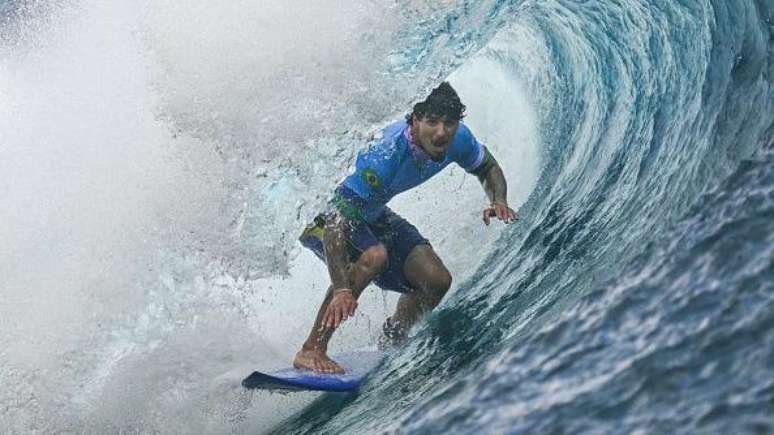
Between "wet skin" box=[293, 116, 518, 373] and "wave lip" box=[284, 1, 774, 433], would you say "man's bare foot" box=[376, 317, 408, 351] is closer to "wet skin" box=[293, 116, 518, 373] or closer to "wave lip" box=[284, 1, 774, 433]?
"wet skin" box=[293, 116, 518, 373]

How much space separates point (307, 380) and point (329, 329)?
0.27 m

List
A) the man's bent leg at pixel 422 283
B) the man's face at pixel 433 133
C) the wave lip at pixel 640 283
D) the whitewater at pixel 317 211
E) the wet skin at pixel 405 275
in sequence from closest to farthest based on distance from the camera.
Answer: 1. the wave lip at pixel 640 283
2. the whitewater at pixel 317 211
3. the wet skin at pixel 405 275
4. the man's face at pixel 433 133
5. the man's bent leg at pixel 422 283

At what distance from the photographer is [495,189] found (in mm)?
4898

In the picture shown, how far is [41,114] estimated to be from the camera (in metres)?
6.52

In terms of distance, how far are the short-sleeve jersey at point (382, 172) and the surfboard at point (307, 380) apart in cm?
79

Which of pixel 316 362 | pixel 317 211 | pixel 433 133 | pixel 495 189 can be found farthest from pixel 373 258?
pixel 495 189

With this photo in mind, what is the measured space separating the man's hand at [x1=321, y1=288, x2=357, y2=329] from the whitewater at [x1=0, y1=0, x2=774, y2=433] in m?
0.37

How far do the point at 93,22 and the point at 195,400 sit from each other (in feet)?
11.0

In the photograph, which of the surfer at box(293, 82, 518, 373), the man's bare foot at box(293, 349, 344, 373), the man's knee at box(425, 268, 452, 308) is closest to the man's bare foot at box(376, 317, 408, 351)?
the surfer at box(293, 82, 518, 373)

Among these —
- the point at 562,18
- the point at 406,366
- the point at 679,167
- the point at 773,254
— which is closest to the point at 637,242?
the point at 679,167

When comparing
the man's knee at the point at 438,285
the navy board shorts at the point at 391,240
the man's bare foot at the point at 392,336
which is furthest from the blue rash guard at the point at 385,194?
the man's bare foot at the point at 392,336

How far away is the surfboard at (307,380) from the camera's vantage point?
4.18 meters

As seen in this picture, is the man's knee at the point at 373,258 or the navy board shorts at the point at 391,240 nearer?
the man's knee at the point at 373,258

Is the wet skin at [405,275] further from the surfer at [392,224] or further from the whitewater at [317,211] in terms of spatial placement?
the whitewater at [317,211]
